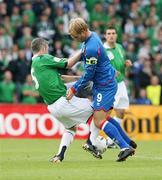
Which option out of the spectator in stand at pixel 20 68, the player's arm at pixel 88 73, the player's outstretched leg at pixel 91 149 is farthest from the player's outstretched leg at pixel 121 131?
the spectator in stand at pixel 20 68

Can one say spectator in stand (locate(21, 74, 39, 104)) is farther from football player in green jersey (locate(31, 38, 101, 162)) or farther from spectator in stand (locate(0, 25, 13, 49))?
football player in green jersey (locate(31, 38, 101, 162))

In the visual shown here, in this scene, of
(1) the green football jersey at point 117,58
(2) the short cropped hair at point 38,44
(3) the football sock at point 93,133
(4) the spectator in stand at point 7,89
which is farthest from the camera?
(4) the spectator in stand at point 7,89

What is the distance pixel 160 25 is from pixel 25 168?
52.1ft

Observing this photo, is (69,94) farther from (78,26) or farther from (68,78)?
(78,26)

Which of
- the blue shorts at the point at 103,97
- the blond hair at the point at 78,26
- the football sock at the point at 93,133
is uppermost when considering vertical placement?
the blond hair at the point at 78,26

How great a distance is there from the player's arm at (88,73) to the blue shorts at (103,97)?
28cm

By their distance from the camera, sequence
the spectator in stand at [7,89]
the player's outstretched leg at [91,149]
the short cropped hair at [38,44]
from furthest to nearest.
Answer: the spectator in stand at [7,89] → the player's outstretched leg at [91,149] → the short cropped hair at [38,44]

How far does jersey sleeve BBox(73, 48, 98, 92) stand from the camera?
12594 millimetres

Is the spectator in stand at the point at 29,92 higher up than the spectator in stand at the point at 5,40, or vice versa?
the spectator in stand at the point at 5,40

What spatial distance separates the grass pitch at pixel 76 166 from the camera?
35.5 ft

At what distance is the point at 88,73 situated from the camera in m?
12.7

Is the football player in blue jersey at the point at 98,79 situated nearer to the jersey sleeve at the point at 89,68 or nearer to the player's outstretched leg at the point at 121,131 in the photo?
the jersey sleeve at the point at 89,68

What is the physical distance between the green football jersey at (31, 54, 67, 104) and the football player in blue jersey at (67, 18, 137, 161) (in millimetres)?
497

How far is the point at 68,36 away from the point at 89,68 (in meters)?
12.9
